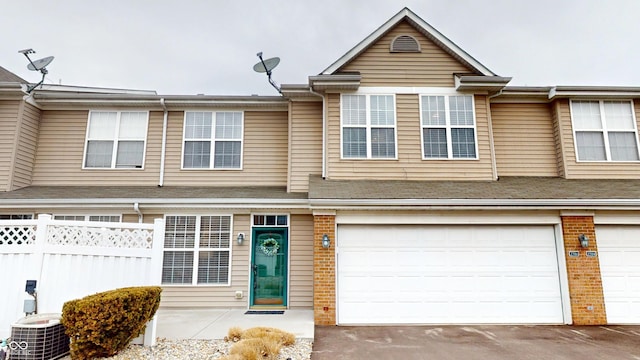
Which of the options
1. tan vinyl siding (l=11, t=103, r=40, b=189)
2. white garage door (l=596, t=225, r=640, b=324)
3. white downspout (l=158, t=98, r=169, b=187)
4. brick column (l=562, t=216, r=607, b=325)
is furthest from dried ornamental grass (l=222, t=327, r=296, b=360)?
tan vinyl siding (l=11, t=103, r=40, b=189)

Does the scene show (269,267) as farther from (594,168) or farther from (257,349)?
(594,168)

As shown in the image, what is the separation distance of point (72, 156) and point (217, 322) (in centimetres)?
667

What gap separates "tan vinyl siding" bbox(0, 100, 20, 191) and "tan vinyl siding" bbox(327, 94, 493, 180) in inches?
332

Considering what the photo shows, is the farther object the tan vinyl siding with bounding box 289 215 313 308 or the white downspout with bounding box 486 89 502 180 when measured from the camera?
the white downspout with bounding box 486 89 502 180

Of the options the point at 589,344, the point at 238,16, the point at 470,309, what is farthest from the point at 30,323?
the point at 238,16

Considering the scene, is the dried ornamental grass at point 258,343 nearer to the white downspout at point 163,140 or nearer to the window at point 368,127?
the window at point 368,127

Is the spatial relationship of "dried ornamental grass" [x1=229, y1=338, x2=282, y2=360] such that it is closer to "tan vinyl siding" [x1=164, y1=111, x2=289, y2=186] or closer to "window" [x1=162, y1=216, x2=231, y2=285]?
"window" [x1=162, y1=216, x2=231, y2=285]

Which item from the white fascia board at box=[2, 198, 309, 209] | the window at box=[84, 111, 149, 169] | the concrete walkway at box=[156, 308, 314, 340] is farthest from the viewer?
the window at box=[84, 111, 149, 169]

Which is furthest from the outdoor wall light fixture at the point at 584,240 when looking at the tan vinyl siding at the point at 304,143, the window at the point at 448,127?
the tan vinyl siding at the point at 304,143

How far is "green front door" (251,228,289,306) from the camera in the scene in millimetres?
8891

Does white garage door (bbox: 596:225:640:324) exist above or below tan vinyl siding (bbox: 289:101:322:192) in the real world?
below

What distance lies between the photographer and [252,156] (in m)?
10.1

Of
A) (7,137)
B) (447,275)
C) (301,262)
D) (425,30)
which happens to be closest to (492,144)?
(425,30)

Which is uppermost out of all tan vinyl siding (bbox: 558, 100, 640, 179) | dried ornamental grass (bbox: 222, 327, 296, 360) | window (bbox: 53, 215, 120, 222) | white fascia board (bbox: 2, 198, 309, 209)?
tan vinyl siding (bbox: 558, 100, 640, 179)
